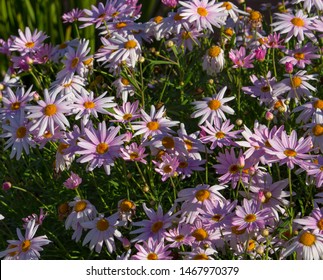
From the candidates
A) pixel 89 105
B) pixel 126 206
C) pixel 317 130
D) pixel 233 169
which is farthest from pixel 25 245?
pixel 317 130

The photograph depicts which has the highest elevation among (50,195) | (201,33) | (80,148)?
(201,33)

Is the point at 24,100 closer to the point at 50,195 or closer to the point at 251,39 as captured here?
the point at 50,195

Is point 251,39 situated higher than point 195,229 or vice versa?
point 251,39

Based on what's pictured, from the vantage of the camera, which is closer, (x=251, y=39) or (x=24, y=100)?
(x=24, y=100)

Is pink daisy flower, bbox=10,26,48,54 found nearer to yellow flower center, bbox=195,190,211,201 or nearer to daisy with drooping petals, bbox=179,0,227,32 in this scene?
daisy with drooping petals, bbox=179,0,227,32

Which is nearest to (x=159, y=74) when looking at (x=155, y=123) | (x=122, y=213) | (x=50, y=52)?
(x=50, y=52)

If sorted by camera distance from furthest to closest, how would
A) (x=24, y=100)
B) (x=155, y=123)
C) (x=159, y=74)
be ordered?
(x=159, y=74) < (x=24, y=100) < (x=155, y=123)
